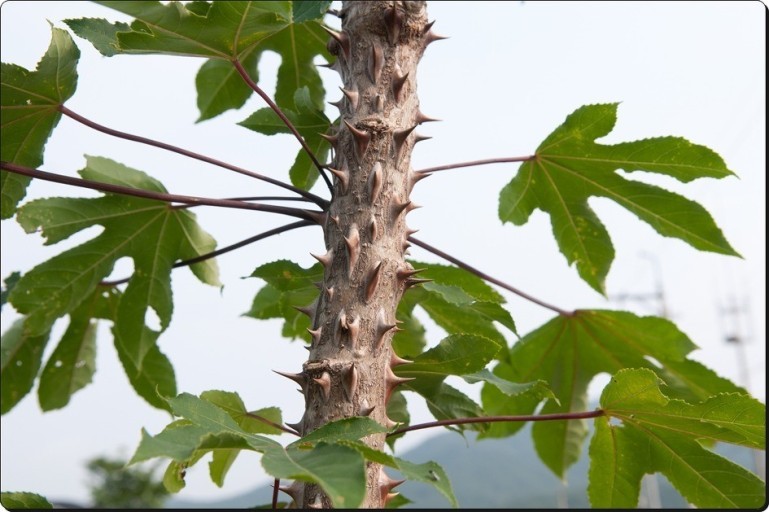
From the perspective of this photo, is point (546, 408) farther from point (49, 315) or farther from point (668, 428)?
point (49, 315)

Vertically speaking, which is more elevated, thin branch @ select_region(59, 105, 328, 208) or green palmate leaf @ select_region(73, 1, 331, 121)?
green palmate leaf @ select_region(73, 1, 331, 121)

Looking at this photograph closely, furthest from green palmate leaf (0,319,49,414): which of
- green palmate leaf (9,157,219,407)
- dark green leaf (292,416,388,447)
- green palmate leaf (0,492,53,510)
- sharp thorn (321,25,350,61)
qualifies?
dark green leaf (292,416,388,447)

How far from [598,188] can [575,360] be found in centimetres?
58

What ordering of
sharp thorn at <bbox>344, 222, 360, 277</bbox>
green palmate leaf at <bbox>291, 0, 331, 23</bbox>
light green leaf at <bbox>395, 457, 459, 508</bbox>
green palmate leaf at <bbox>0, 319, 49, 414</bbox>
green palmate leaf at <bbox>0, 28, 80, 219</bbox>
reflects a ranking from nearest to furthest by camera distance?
light green leaf at <bbox>395, 457, 459, 508</bbox>, sharp thorn at <bbox>344, 222, 360, 277</bbox>, green palmate leaf at <bbox>291, 0, 331, 23</bbox>, green palmate leaf at <bbox>0, 28, 80, 219</bbox>, green palmate leaf at <bbox>0, 319, 49, 414</bbox>

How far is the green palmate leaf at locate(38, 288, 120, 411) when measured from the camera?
2051mm

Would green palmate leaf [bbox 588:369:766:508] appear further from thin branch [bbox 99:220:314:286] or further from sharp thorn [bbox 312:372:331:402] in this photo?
thin branch [bbox 99:220:314:286]

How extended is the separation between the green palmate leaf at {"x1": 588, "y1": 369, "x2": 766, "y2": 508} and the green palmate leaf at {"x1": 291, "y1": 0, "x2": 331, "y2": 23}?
887 mm

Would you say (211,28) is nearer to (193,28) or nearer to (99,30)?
(193,28)

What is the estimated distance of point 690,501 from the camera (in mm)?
1533

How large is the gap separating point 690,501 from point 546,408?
570 mm

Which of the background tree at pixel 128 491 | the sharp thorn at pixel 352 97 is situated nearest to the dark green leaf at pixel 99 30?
the sharp thorn at pixel 352 97

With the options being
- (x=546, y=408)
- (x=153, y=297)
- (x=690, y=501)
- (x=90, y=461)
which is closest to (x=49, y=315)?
(x=153, y=297)

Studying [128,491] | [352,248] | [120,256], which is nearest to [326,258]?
[352,248]

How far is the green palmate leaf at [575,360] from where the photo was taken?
194 centimetres
